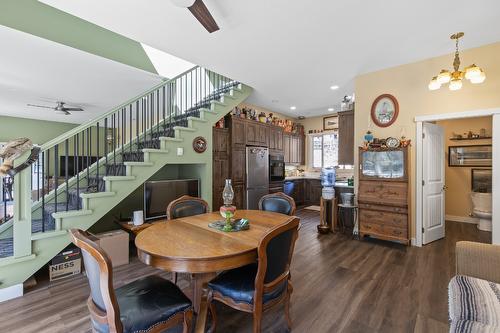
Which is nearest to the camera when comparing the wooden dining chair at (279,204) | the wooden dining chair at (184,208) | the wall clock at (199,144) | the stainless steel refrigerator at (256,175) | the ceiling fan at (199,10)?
the ceiling fan at (199,10)

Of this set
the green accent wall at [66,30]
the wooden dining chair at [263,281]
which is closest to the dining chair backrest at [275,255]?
the wooden dining chair at [263,281]

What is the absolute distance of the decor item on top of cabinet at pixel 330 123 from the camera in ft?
23.2

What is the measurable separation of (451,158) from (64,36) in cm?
747

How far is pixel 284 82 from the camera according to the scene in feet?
14.9

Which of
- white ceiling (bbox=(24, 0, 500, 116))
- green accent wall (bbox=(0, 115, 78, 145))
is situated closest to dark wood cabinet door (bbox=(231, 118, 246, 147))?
white ceiling (bbox=(24, 0, 500, 116))

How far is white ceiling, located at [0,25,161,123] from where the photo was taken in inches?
118

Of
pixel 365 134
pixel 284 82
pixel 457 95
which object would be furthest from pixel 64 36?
pixel 457 95

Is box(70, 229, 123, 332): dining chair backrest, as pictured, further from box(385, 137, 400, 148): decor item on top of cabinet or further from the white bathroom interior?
the white bathroom interior

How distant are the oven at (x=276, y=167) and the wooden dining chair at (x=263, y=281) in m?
4.40

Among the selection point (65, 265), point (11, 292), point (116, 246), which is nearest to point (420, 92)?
point (116, 246)

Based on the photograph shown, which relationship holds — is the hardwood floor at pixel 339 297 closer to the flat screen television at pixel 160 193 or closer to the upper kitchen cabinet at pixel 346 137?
the flat screen television at pixel 160 193

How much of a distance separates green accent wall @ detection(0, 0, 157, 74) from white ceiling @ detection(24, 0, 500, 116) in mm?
586

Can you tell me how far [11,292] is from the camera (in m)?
2.31

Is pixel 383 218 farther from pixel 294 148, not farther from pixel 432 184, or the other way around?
pixel 294 148
